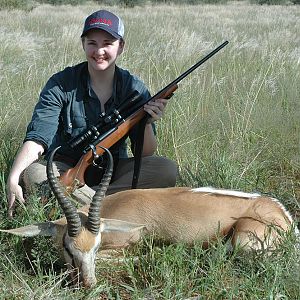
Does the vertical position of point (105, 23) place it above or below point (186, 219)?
above

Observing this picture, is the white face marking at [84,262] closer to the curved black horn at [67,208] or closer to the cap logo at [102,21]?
the curved black horn at [67,208]

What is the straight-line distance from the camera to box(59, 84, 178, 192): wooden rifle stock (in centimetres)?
433

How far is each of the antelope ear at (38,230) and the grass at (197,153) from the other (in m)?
0.14

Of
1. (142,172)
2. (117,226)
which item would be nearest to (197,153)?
(142,172)

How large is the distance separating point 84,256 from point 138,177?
154 cm

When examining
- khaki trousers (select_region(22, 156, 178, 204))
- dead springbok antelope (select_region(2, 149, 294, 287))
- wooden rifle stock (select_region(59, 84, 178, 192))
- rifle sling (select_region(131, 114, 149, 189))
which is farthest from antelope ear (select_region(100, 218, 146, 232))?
rifle sling (select_region(131, 114, 149, 189))

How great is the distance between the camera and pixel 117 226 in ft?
11.8

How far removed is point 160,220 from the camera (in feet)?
12.8

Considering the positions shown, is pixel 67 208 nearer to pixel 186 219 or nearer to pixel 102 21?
pixel 186 219

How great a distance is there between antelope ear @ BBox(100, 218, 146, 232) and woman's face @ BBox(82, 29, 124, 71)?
4.82 feet

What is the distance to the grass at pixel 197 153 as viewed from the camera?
3299 mm

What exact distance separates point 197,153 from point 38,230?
2.33 metres

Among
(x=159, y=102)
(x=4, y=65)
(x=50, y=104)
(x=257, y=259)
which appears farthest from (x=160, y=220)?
(x=4, y=65)

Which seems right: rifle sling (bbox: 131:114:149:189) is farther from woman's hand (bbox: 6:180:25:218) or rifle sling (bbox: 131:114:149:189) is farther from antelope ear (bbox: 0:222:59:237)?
antelope ear (bbox: 0:222:59:237)
